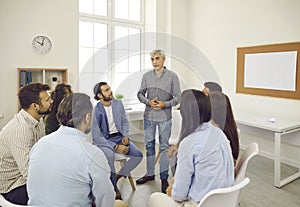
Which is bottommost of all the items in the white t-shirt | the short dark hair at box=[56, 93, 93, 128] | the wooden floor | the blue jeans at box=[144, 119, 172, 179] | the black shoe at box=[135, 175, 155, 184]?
the wooden floor

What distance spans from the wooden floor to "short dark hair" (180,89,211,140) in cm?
124

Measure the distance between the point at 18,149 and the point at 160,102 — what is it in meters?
1.37

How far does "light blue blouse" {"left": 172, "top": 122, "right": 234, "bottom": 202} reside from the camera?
4.10ft

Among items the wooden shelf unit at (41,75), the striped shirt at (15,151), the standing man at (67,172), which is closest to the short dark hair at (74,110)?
the standing man at (67,172)

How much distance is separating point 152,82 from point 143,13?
2.62 meters

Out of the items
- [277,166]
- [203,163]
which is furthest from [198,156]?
[277,166]

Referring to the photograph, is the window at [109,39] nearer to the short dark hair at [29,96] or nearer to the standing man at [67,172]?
the short dark hair at [29,96]

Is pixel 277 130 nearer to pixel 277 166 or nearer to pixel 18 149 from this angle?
pixel 277 166

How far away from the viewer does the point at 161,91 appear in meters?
2.57

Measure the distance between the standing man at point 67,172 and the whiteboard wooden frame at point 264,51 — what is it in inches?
115

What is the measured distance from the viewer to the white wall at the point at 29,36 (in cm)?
321

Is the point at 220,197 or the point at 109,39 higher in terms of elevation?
the point at 109,39

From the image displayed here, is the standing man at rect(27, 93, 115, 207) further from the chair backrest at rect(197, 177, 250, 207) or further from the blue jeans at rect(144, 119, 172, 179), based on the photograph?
the blue jeans at rect(144, 119, 172, 179)

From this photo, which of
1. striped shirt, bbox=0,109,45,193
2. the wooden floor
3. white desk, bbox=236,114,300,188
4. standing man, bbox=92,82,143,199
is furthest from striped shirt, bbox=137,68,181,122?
striped shirt, bbox=0,109,45,193
